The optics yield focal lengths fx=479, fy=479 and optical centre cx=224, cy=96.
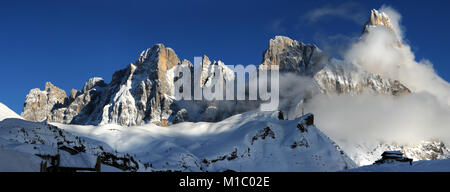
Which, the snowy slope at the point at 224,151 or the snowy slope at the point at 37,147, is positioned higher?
the snowy slope at the point at 224,151

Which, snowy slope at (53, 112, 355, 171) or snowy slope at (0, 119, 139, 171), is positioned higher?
snowy slope at (53, 112, 355, 171)

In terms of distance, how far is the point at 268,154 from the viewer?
18900cm

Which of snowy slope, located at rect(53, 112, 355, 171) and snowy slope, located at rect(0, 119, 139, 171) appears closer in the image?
snowy slope, located at rect(0, 119, 139, 171)

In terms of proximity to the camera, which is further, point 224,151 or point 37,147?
point 224,151

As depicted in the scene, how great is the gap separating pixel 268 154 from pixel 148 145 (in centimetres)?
4816

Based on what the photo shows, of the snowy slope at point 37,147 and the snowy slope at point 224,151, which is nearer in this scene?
the snowy slope at point 37,147

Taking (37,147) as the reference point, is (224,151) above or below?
above
